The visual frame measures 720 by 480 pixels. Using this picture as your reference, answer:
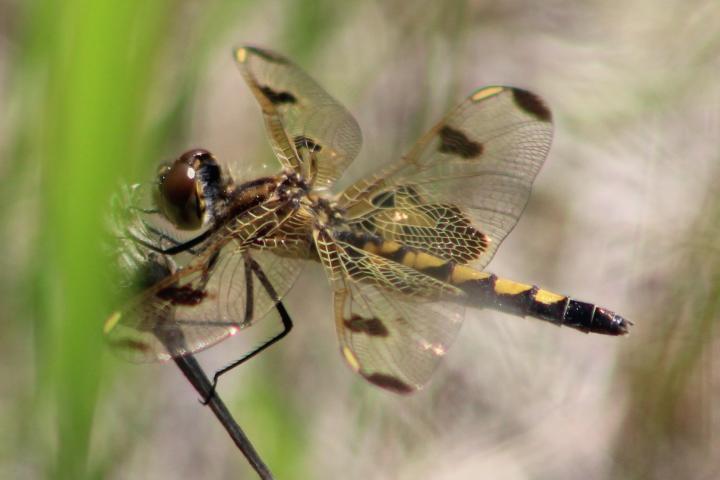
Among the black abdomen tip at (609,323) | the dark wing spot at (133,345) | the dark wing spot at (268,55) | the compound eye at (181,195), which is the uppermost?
the dark wing spot at (268,55)

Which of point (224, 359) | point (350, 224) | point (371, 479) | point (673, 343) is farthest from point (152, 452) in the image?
point (673, 343)

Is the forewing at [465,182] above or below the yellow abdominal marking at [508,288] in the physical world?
above

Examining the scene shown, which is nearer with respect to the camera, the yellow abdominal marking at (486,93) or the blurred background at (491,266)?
the yellow abdominal marking at (486,93)

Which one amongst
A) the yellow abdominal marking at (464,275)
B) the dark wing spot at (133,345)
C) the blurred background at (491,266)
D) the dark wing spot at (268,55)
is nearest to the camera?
the dark wing spot at (133,345)

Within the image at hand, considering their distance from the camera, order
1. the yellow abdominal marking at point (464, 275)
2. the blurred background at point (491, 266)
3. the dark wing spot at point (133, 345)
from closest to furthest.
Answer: the dark wing spot at point (133, 345) < the yellow abdominal marking at point (464, 275) < the blurred background at point (491, 266)

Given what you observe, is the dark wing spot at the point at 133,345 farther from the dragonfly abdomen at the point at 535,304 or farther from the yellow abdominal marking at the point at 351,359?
the dragonfly abdomen at the point at 535,304

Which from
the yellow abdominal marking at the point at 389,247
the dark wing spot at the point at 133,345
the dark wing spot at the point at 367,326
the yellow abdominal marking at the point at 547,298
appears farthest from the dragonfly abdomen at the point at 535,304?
the dark wing spot at the point at 133,345

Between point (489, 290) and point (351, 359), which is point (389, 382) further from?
point (489, 290)

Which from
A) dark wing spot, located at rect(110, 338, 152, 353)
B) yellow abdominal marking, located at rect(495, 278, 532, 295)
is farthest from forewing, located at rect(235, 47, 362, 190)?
dark wing spot, located at rect(110, 338, 152, 353)
